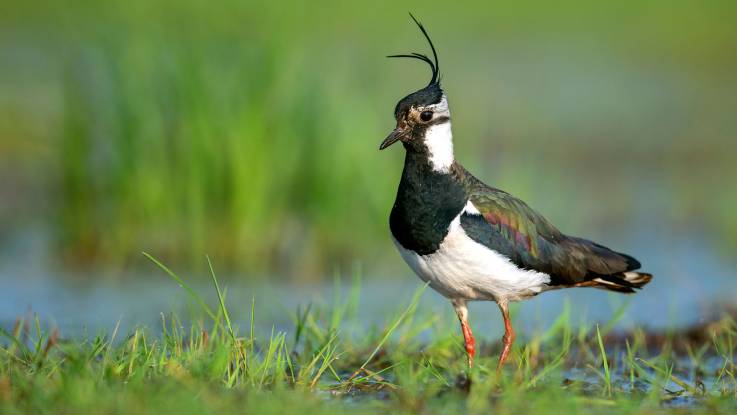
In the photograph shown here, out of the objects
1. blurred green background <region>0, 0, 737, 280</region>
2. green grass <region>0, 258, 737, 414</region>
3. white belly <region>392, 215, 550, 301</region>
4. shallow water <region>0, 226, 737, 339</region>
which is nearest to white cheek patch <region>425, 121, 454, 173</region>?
white belly <region>392, 215, 550, 301</region>

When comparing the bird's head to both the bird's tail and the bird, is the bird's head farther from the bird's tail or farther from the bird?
the bird's tail

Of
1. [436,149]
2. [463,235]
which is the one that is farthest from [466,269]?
[436,149]

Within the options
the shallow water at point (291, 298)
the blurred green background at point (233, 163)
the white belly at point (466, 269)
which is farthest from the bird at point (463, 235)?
the blurred green background at point (233, 163)

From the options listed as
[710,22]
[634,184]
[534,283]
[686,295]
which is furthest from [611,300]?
[710,22]

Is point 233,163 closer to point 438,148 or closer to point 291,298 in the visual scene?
point 291,298

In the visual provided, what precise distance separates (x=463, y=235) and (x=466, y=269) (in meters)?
0.16

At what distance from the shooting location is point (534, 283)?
5.57 meters

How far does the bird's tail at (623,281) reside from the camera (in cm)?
579

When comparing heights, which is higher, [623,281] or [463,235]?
[463,235]

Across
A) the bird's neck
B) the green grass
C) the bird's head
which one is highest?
the bird's head

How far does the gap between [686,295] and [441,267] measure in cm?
342

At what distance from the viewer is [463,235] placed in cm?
524

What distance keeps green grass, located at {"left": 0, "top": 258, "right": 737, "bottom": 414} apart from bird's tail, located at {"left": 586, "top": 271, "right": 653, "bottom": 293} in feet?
1.14

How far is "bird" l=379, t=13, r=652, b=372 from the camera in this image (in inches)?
207
